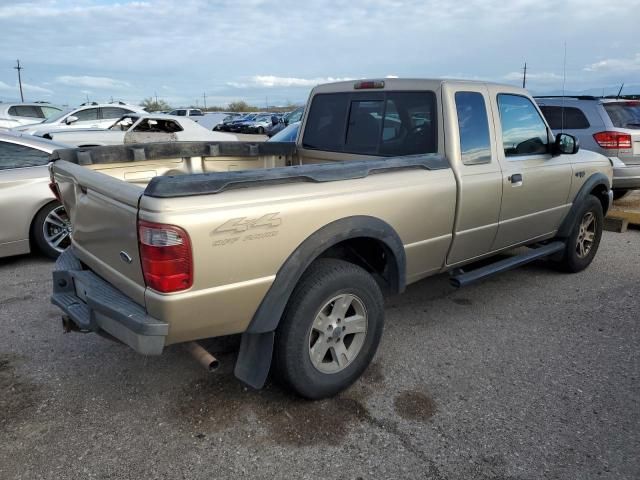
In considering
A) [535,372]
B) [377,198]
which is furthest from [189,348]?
[535,372]

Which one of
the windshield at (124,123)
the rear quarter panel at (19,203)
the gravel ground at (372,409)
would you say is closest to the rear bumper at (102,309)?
the gravel ground at (372,409)

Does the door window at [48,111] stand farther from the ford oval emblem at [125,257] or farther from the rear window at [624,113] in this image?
the ford oval emblem at [125,257]

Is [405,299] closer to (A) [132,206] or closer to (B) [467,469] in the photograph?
(B) [467,469]

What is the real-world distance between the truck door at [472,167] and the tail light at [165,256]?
208cm

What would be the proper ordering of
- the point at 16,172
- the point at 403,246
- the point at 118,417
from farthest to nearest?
the point at 16,172
the point at 403,246
the point at 118,417

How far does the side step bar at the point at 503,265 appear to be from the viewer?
391cm

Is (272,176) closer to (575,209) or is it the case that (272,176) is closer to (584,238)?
(575,209)

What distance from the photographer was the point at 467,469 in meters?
2.56

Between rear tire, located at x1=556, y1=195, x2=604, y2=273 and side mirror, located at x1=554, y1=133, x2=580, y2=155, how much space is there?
77 centimetres

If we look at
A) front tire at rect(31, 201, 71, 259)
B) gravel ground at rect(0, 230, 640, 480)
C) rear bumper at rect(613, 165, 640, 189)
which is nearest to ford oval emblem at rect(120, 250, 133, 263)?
gravel ground at rect(0, 230, 640, 480)

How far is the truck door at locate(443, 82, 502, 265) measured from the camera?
366cm

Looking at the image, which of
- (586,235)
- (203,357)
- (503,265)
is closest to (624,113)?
(586,235)

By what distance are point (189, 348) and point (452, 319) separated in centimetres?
240

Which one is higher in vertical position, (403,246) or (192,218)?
(192,218)
